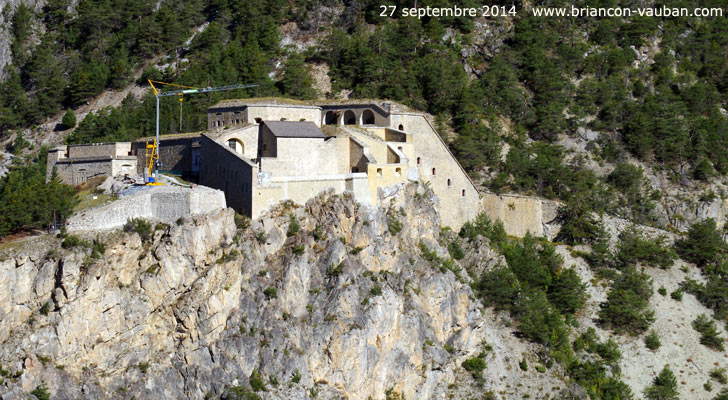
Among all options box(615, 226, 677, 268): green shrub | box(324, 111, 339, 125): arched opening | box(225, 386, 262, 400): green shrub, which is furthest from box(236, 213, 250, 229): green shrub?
box(615, 226, 677, 268): green shrub

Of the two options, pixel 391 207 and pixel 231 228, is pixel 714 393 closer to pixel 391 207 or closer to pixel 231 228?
pixel 391 207

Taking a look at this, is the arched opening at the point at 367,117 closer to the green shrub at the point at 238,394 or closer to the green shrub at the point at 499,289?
the green shrub at the point at 499,289

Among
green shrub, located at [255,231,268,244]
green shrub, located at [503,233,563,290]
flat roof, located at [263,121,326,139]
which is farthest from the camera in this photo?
green shrub, located at [503,233,563,290]

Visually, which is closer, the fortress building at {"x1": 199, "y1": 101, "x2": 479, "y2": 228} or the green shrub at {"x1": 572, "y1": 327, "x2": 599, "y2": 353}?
the fortress building at {"x1": 199, "y1": 101, "x2": 479, "y2": 228}

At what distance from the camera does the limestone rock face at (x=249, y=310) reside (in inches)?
1769

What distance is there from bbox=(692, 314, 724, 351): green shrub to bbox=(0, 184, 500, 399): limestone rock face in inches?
503

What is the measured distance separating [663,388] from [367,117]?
75.6ft

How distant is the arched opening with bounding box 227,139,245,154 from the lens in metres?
55.6

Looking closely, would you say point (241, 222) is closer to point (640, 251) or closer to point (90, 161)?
point (90, 161)

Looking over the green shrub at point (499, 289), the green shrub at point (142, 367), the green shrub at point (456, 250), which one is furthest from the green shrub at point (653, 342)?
the green shrub at point (142, 367)

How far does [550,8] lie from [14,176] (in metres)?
48.6

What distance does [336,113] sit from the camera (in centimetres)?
6216

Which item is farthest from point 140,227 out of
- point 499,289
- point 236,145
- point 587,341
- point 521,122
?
point 521,122

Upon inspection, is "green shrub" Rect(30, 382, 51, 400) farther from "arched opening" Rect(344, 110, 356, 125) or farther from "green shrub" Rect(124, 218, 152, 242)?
"arched opening" Rect(344, 110, 356, 125)
